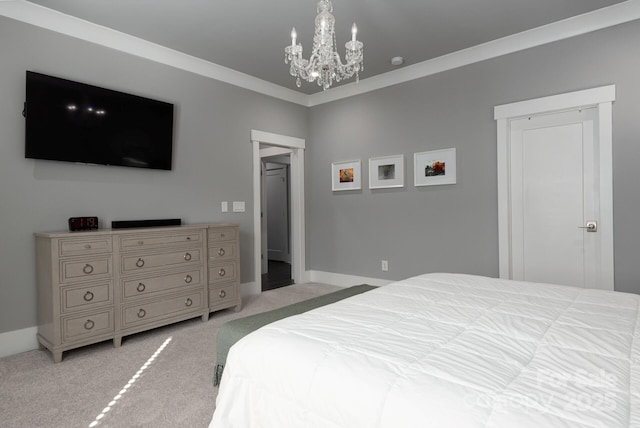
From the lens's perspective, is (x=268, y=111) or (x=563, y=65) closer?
(x=563, y=65)

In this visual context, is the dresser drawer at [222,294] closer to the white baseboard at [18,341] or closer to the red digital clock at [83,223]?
the red digital clock at [83,223]

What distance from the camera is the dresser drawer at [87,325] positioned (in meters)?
2.54

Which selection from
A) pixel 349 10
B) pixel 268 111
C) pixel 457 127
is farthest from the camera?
pixel 268 111

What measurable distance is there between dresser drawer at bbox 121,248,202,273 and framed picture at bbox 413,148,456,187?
8.53 feet

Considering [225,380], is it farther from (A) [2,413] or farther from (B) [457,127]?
(B) [457,127]

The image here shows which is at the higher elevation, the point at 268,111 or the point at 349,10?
the point at 349,10

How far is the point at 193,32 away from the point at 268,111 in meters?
1.48

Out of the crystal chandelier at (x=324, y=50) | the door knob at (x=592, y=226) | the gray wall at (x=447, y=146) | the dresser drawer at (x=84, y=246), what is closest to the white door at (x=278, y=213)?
the gray wall at (x=447, y=146)

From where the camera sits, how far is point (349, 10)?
113 inches

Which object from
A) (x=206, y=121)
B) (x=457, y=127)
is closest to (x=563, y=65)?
(x=457, y=127)

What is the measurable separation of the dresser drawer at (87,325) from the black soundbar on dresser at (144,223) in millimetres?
752

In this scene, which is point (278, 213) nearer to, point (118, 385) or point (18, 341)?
point (18, 341)

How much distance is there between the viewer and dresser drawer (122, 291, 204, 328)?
9.39 ft

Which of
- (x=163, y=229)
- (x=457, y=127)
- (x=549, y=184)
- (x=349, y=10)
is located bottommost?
(x=163, y=229)
